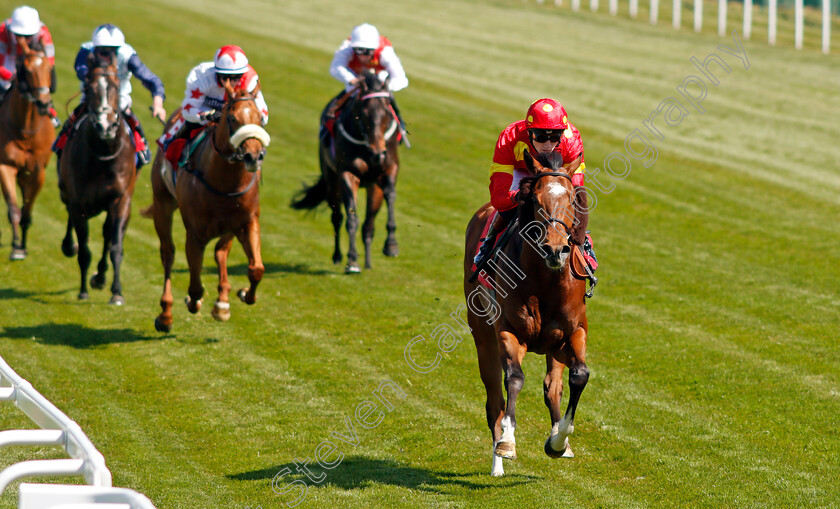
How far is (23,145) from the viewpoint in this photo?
13.1 m

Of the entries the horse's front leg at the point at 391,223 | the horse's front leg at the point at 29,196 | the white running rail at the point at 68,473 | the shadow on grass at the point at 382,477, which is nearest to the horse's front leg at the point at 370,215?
the horse's front leg at the point at 391,223

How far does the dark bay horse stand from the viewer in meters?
10.4

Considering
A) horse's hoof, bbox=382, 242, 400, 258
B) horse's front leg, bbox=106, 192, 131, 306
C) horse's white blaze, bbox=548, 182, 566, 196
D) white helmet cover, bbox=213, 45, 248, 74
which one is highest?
white helmet cover, bbox=213, 45, 248, 74

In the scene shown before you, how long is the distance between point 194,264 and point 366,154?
3.53 meters

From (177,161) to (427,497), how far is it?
16.2ft

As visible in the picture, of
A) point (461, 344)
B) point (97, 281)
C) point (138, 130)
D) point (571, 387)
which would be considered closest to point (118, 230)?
point (97, 281)

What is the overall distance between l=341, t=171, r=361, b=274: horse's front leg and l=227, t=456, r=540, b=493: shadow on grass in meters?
5.78

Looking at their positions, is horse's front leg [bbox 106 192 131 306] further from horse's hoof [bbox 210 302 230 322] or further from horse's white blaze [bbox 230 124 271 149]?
horse's white blaze [bbox 230 124 271 149]

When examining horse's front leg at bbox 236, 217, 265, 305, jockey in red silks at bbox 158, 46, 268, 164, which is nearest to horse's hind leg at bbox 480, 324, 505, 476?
horse's front leg at bbox 236, 217, 265, 305

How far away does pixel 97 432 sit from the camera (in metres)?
7.57

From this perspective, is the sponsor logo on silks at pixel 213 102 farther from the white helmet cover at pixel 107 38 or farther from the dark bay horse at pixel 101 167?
the white helmet cover at pixel 107 38

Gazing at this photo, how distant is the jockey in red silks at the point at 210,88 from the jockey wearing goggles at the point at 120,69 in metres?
0.56

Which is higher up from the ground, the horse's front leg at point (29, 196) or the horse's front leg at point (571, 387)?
the horse's front leg at point (571, 387)

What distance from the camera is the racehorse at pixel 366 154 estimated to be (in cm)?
1232
